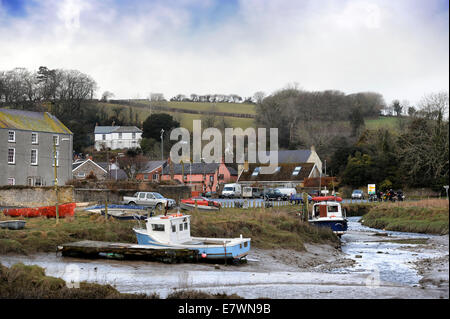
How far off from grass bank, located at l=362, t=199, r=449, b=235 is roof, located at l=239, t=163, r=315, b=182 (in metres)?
30.7

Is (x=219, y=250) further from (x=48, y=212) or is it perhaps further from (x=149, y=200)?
(x=149, y=200)

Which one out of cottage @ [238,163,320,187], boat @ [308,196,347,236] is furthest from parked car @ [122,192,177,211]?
cottage @ [238,163,320,187]

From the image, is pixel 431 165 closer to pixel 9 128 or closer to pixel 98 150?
pixel 9 128

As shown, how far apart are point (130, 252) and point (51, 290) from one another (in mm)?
10098

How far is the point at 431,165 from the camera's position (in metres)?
65.9

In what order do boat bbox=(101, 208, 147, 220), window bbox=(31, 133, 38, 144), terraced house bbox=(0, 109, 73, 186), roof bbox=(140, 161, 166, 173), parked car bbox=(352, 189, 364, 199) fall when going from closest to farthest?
boat bbox=(101, 208, 147, 220) → terraced house bbox=(0, 109, 73, 186) → window bbox=(31, 133, 38, 144) → parked car bbox=(352, 189, 364, 199) → roof bbox=(140, 161, 166, 173)

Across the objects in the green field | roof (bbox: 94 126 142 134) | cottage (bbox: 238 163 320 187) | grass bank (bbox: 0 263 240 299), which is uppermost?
the green field

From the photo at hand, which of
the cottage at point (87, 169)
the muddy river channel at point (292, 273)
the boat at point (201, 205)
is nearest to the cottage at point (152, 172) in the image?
the cottage at point (87, 169)

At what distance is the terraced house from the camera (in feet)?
214

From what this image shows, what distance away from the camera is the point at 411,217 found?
51.9 metres

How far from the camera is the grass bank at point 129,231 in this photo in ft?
103

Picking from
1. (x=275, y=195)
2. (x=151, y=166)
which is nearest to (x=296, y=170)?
(x=275, y=195)

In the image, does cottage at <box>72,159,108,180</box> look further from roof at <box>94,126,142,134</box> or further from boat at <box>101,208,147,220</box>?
boat at <box>101,208,147,220</box>

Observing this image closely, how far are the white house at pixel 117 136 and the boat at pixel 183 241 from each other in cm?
9177
